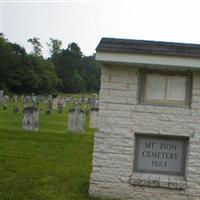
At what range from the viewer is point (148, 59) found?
23.2 ft

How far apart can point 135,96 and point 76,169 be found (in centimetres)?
309

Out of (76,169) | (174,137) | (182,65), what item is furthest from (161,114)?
(76,169)

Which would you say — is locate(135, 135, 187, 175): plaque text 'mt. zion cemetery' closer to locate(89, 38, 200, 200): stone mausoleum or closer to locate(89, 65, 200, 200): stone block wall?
locate(89, 38, 200, 200): stone mausoleum

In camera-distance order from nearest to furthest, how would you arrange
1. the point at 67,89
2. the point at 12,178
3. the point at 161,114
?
1. the point at 161,114
2. the point at 12,178
3. the point at 67,89

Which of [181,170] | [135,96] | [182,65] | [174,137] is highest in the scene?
[182,65]

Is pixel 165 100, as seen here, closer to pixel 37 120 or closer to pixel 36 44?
pixel 37 120

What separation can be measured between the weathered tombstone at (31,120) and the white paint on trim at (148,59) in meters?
9.61

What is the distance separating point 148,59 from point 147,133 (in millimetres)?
1319

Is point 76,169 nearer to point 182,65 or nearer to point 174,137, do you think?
point 174,137

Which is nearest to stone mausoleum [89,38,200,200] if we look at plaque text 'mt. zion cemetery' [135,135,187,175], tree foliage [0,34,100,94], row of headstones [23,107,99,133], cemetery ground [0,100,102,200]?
plaque text 'mt. zion cemetery' [135,135,187,175]

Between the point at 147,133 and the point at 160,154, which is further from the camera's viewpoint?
the point at 160,154

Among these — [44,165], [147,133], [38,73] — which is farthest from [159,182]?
[38,73]

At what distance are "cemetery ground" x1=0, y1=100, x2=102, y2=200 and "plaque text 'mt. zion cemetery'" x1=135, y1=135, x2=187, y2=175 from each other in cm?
116

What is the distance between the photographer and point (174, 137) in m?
7.60
